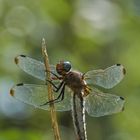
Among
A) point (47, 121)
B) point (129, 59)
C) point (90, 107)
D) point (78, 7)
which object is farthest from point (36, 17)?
point (90, 107)

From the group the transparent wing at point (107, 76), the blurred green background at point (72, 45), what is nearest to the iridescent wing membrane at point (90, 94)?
the transparent wing at point (107, 76)

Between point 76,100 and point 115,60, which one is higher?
point 115,60

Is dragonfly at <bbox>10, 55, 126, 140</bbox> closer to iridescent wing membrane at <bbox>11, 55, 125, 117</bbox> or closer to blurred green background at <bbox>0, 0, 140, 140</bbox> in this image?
iridescent wing membrane at <bbox>11, 55, 125, 117</bbox>

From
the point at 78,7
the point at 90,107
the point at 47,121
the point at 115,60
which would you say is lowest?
the point at 90,107

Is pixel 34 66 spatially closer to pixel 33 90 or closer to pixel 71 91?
pixel 33 90

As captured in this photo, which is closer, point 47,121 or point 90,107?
point 90,107

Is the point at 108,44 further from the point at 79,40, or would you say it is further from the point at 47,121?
the point at 47,121

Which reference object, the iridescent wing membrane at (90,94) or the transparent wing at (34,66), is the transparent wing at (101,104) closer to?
the iridescent wing membrane at (90,94)
